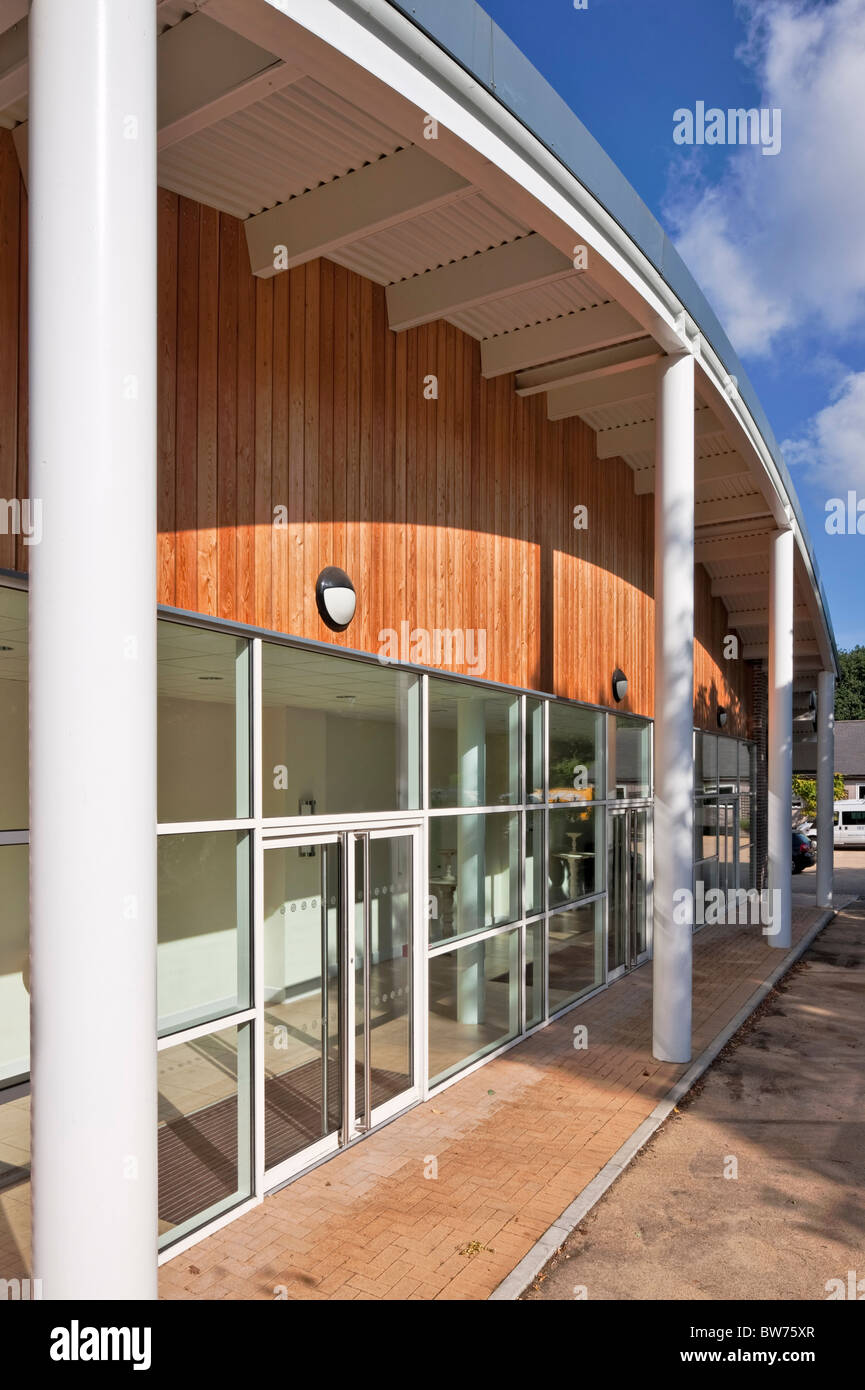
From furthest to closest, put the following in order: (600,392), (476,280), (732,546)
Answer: (732,546) < (600,392) < (476,280)

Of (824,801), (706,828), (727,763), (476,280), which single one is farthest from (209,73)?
(824,801)

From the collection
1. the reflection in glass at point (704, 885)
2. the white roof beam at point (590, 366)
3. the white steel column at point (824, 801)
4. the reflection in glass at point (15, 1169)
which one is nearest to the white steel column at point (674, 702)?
the white roof beam at point (590, 366)

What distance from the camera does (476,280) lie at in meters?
7.44

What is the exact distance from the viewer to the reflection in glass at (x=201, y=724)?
545cm

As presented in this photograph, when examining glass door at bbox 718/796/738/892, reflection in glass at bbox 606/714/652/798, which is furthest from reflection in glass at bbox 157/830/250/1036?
glass door at bbox 718/796/738/892

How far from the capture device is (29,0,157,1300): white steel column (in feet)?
10.1

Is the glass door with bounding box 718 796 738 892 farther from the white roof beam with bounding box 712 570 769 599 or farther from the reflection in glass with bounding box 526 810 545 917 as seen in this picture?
the reflection in glass with bounding box 526 810 545 917

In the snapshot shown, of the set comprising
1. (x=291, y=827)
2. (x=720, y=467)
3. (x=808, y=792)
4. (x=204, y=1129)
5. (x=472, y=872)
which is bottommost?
(x=808, y=792)

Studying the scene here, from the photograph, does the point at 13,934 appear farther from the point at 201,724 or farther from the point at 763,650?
the point at 763,650

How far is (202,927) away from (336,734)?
1.81m

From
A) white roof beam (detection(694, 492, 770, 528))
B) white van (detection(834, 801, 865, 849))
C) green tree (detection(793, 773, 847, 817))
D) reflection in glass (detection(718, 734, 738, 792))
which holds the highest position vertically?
white roof beam (detection(694, 492, 770, 528))

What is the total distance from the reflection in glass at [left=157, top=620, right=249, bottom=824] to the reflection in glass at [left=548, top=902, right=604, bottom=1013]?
5554 millimetres

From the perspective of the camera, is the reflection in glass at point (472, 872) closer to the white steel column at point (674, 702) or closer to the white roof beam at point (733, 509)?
the white steel column at point (674, 702)
